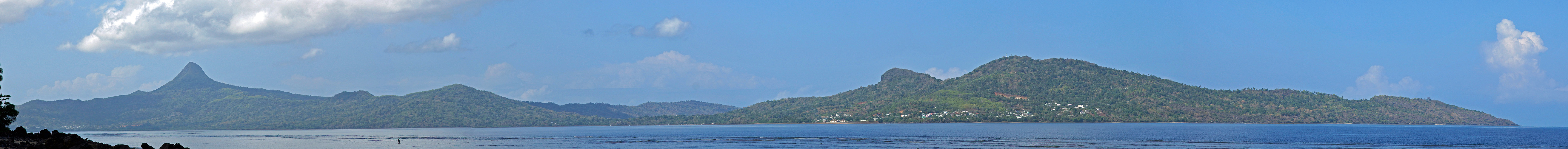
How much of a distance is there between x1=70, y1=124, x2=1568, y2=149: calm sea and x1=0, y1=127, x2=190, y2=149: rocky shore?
111 feet

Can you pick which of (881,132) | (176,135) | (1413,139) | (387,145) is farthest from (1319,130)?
(176,135)

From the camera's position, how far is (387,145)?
120125 millimetres

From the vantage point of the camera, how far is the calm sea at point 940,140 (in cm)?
10306

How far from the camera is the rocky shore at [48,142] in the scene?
203ft

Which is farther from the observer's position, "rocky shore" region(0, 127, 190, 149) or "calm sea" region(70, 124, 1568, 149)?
"calm sea" region(70, 124, 1568, 149)

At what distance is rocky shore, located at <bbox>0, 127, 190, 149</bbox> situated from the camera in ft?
203

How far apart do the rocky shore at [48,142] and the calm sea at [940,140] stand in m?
33.9

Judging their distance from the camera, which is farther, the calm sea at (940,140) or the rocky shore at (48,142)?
the calm sea at (940,140)

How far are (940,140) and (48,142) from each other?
88147mm

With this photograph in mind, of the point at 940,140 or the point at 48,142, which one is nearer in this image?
the point at 48,142

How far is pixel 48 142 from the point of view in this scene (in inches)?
2512

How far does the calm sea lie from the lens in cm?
10306

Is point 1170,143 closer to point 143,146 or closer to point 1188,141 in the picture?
point 1188,141

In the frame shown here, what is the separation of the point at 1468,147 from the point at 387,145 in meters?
118
